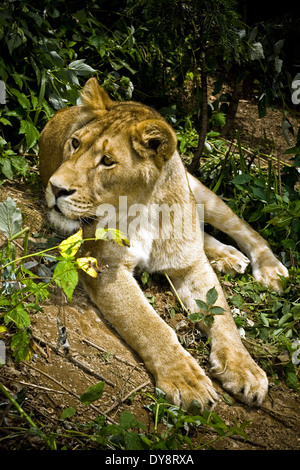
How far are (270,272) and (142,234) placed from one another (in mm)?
1044

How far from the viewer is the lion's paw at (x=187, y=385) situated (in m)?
2.79

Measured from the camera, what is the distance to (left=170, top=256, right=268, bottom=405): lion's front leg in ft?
9.84

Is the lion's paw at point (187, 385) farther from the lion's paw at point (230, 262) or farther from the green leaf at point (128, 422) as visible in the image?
the lion's paw at point (230, 262)

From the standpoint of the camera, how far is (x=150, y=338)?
10.2ft

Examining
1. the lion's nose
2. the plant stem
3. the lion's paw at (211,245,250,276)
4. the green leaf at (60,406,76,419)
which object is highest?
the lion's nose

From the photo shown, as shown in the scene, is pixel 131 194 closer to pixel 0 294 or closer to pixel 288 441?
pixel 0 294

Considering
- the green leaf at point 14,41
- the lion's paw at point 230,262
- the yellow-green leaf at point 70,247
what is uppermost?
the green leaf at point 14,41

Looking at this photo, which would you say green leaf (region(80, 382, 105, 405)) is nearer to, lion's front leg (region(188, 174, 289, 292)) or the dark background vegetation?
the dark background vegetation

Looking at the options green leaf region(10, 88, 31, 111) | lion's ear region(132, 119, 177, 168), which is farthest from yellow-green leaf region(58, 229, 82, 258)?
green leaf region(10, 88, 31, 111)

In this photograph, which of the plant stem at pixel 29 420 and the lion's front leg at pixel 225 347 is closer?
the plant stem at pixel 29 420

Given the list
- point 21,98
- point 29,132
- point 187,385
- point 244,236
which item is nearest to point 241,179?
point 244,236

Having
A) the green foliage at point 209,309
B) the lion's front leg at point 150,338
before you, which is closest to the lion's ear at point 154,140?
the lion's front leg at point 150,338

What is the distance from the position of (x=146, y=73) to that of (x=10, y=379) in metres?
3.94
